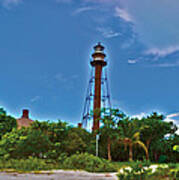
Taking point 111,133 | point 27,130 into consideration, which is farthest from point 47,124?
point 111,133

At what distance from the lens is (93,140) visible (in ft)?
117

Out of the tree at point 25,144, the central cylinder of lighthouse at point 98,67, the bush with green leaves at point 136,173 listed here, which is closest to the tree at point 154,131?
the central cylinder of lighthouse at point 98,67

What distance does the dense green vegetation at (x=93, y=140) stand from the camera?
947 inches

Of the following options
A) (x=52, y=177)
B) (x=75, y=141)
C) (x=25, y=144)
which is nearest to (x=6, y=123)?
(x=75, y=141)

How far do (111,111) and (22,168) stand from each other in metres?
19.6

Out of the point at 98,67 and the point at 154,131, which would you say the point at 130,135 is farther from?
the point at 98,67

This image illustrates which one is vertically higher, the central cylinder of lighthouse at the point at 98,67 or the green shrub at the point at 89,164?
the central cylinder of lighthouse at the point at 98,67

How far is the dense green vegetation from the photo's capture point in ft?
78.9

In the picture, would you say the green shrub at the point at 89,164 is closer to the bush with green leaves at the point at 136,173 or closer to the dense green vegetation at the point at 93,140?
the dense green vegetation at the point at 93,140

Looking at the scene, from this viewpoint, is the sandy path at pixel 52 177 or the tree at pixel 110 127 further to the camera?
the tree at pixel 110 127

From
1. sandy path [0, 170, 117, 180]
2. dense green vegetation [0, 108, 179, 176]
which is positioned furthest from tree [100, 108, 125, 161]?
sandy path [0, 170, 117, 180]

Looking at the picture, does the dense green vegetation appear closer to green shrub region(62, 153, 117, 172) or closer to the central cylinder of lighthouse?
green shrub region(62, 153, 117, 172)

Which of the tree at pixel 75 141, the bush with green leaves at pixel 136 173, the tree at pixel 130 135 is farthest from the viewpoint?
the tree at pixel 130 135

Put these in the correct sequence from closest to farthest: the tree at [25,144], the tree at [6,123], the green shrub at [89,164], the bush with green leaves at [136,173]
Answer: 1. the bush with green leaves at [136,173]
2. the green shrub at [89,164]
3. the tree at [25,144]
4. the tree at [6,123]
